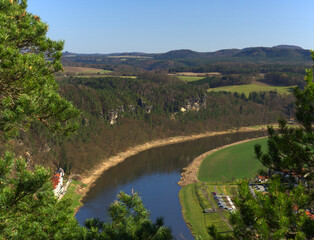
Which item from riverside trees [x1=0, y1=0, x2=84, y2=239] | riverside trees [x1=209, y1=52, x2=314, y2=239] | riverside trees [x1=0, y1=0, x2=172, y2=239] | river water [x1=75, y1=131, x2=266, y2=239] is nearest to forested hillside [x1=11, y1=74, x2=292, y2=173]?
river water [x1=75, y1=131, x2=266, y2=239]

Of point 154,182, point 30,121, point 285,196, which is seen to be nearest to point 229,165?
point 154,182

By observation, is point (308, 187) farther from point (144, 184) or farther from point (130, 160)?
point (130, 160)

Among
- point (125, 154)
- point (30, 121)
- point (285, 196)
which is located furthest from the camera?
point (125, 154)

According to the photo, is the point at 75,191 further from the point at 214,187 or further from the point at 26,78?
the point at 26,78

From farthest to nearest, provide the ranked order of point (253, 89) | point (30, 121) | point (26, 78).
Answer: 1. point (253, 89)
2. point (30, 121)
3. point (26, 78)

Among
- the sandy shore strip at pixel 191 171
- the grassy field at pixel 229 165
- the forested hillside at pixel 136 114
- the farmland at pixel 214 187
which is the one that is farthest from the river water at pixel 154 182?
the forested hillside at pixel 136 114

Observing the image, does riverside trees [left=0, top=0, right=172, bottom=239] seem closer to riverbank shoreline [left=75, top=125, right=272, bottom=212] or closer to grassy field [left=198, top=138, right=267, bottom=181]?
riverbank shoreline [left=75, top=125, right=272, bottom=212]
